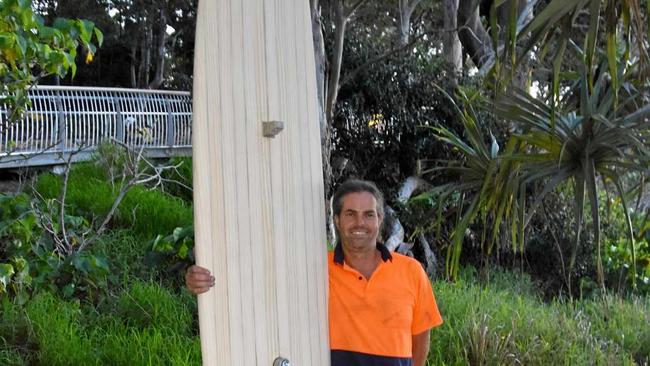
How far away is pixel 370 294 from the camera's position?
2225 mm

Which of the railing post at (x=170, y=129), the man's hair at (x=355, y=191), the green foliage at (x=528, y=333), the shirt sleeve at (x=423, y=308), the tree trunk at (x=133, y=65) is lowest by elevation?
the green foliage at (x=528, y=333)

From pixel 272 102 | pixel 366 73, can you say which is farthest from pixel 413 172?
pixel 272 102

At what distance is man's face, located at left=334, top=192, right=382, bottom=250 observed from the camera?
7.29 ft

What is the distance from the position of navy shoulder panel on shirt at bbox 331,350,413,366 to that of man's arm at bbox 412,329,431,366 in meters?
0.11

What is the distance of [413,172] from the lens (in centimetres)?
891

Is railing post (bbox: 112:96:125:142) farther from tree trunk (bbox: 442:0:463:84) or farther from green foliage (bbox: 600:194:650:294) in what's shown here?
green foliage (bbox: 600:194:650:294)

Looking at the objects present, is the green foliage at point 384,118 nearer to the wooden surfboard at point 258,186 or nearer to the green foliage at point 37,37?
the green foliage at point 37,37

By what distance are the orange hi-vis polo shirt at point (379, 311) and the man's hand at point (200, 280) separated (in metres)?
0.41

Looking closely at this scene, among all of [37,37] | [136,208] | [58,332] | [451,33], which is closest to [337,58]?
[136,208]

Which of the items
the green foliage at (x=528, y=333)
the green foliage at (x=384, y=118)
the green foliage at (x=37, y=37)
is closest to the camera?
the green foliage at (x=37, y=37)

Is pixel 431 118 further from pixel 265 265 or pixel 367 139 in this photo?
pixel 265 265

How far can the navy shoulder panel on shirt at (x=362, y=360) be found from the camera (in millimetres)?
2207

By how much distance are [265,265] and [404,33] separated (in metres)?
11.0

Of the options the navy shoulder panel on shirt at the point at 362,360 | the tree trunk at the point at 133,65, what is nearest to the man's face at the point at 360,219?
the navy shoulder panel on shirt at the point at 362,360
